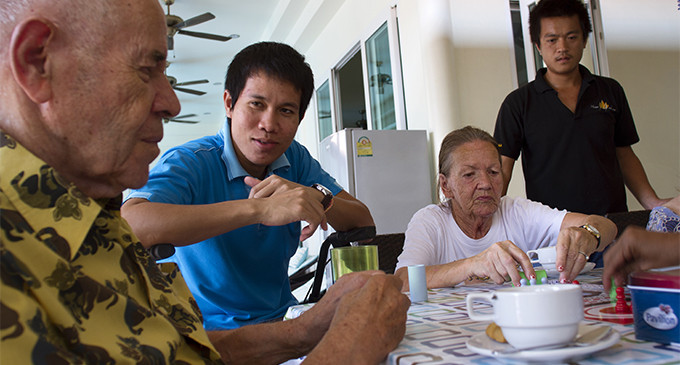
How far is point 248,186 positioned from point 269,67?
0.37 meters

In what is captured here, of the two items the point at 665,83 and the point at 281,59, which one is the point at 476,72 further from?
the point at 281,59

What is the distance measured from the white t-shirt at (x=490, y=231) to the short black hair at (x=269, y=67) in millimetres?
627

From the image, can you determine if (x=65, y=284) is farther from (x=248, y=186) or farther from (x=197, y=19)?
(x=197, y=19)

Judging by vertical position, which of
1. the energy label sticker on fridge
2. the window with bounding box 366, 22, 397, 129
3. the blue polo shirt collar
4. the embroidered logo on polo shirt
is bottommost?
the blue polo shirt collar

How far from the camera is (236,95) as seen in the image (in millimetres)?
1663

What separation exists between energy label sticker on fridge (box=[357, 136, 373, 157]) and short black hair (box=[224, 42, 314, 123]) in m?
2.41

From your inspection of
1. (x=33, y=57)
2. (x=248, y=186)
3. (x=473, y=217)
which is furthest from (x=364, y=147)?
(x=33, y=57)

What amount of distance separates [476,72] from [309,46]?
13.0ft

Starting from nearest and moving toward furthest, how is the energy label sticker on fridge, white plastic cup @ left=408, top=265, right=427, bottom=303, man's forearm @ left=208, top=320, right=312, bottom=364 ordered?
man's forearm @ left=208, top=320, right=312, bottom=364 < white plastic cup @ left=408, top=265, right=427, bottom=303 < the energy label sticker on fridge

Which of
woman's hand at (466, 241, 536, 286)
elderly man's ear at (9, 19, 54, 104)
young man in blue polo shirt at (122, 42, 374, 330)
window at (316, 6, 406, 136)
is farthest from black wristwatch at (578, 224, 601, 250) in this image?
window at (316, 6, 406, 136)

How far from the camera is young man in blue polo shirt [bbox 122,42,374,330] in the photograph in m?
1.50

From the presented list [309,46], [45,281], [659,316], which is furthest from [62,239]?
[309,46]

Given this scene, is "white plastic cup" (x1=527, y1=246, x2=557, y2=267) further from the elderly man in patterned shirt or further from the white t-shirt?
the elderly man in patterned shirt

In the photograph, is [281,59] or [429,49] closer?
[281,59]
